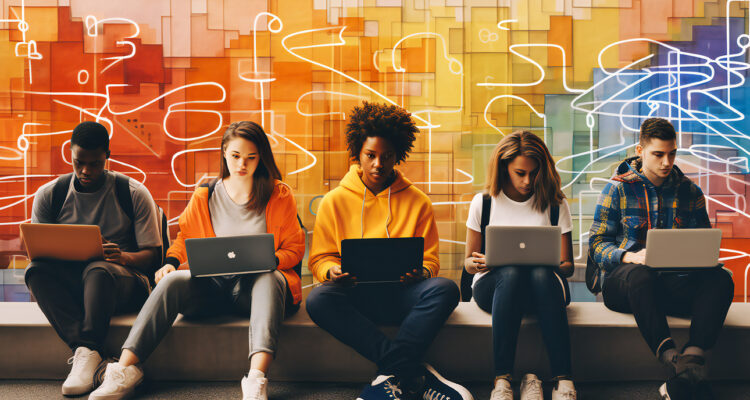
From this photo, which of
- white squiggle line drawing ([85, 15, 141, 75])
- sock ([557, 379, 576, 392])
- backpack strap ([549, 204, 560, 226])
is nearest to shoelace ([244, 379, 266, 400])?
sock ([557, 379, 576, 392])

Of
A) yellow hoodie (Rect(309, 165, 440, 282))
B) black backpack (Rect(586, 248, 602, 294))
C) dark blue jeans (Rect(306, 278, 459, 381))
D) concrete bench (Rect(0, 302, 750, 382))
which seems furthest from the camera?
black backpack (Rect(586, 248, 602, 294))

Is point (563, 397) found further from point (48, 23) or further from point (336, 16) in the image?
point (48, 23)

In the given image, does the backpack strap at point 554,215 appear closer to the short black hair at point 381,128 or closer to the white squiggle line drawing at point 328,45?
the short black hair at point 381,128

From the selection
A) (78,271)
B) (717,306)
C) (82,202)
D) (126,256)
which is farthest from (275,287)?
(717,306)

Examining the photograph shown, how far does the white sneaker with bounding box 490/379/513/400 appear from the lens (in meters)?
1.92

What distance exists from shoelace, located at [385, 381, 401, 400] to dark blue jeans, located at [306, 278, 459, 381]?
0.04 meters

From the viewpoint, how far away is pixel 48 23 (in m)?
3.21

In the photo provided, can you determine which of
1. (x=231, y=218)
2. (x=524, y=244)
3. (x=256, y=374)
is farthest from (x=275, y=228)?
(x=524, y=244)

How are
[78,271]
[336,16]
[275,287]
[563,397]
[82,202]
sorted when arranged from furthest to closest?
[336,16] < [82,202] < [78,271] < [275,287] < [563,397]

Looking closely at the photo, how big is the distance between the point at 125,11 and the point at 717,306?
3.52 meters

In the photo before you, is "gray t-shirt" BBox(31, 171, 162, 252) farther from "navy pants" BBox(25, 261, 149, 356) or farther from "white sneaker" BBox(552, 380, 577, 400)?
"white sneaker" BBox(552, 380, 577, 400)

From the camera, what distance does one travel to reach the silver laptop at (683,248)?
2043 mm

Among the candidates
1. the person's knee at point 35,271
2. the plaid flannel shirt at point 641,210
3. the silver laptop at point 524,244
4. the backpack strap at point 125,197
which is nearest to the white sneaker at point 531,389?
the silver laptop at point 524,244

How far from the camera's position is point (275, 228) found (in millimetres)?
2303
